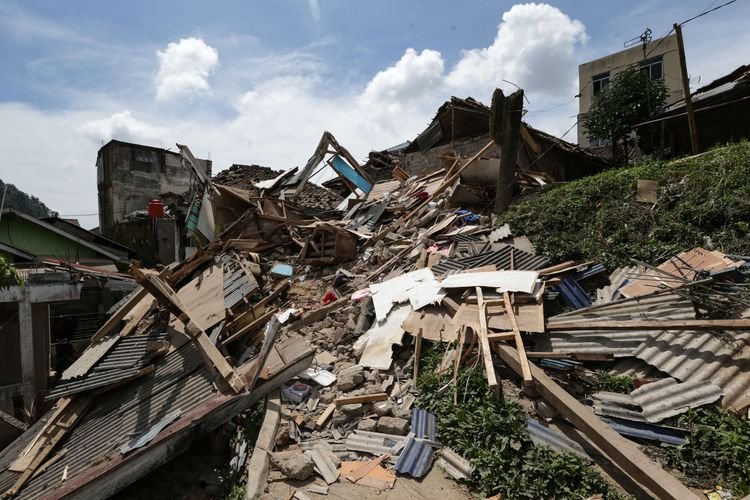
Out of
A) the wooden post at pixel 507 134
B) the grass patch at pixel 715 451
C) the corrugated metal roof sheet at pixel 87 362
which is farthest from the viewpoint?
the wooden post at pixel 507 134

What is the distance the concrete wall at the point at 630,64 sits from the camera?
20.0 metres

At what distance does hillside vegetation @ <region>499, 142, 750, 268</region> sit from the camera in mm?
6320

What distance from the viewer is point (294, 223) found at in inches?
527

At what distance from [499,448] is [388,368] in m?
2.14

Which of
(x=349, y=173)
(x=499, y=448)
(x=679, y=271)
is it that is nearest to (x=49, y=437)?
(x=499, y=448)

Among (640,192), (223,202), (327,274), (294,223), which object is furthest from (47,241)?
(640,192)

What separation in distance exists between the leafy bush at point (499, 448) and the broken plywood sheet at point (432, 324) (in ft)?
2.48

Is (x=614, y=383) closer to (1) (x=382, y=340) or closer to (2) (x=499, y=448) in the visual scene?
(2) (x=499, y=448)

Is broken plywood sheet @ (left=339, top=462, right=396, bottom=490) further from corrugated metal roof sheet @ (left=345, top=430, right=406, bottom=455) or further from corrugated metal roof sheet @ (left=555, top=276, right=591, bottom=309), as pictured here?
corrugated metal roof sheet @ (left=555, top=276, right=591, bottom=309)

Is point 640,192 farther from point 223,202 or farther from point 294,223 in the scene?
point 223,202

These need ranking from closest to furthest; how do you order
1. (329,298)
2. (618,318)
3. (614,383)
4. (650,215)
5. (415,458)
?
1. (415,458)
2. (614,383)
3. (618,318)
4. (650,215)
5. (329,298)

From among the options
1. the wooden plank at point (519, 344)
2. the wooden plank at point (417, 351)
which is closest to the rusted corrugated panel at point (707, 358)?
the wooden plank at point (519, 344)

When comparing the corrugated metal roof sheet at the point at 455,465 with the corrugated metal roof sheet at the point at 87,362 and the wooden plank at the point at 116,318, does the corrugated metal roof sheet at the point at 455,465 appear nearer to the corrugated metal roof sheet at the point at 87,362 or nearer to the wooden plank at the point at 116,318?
the corrugated metal roof sheet at the point at 87,362

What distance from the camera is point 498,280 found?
6.15 m
